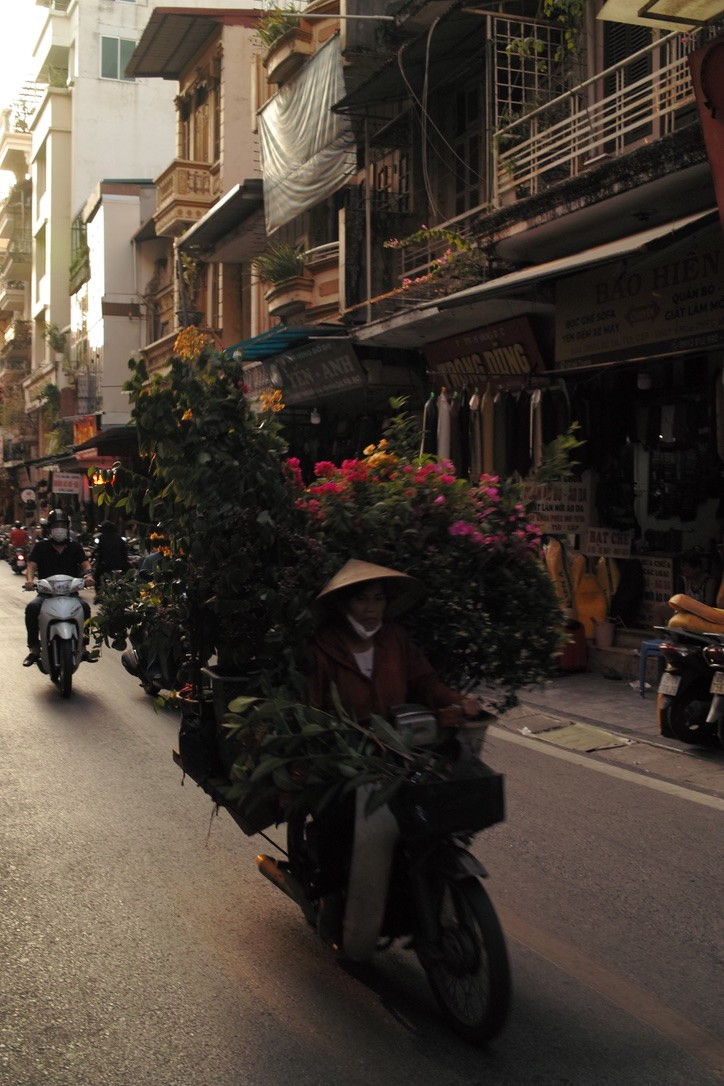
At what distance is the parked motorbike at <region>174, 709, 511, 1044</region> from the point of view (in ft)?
11.7

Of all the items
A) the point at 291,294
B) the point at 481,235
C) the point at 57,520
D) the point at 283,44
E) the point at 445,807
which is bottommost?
the point at 445,807

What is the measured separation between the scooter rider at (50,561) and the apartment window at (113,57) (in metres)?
43.6

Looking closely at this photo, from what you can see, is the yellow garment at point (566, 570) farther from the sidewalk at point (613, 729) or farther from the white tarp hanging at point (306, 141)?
the white tarp hanging at point (306, 141)

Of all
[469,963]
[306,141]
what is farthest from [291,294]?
→ [469,963]

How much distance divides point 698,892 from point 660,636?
258 inches

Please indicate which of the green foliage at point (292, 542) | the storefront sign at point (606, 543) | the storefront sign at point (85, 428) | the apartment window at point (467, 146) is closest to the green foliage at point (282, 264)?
the apartment window at point (467, 146)

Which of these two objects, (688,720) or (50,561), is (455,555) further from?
(50,561)

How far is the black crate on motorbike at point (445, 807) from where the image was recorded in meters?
3.61

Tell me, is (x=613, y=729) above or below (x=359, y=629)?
below

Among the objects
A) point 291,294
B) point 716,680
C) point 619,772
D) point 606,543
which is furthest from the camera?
point 291,294

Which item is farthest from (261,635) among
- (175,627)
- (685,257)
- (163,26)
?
(163,26)

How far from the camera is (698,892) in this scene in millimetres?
5258

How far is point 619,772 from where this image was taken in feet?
25.7

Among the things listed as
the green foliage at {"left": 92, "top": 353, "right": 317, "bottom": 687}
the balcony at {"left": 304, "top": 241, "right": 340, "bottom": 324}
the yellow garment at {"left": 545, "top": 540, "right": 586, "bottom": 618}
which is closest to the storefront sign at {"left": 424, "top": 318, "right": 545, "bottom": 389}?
the yellow garment at {"left": 545, "top": 540, "right": 586, "bottom": 618}
